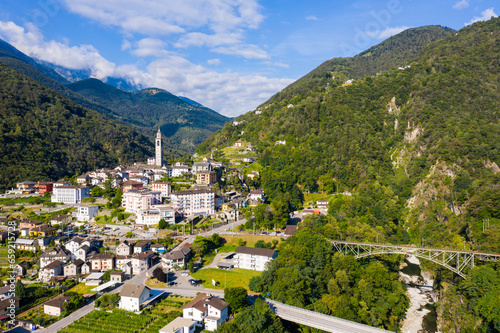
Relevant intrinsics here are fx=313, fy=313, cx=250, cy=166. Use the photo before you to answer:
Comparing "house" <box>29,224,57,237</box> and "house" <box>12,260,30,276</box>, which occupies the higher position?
"house" <box>29,224,57,237</box>

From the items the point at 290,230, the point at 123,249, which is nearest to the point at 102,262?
the point at 123,249

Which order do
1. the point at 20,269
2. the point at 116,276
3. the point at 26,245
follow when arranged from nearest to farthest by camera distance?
the point at 116,276 → the point at 20,269 → the point at 26,245

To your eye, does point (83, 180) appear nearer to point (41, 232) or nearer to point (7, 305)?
point (41, 232)

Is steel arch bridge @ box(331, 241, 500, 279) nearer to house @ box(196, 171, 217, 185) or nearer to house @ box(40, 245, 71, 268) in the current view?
house @ box(196, 171, 217, 185)

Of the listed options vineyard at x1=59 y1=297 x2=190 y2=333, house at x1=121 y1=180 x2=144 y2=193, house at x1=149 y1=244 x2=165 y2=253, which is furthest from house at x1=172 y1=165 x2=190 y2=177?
vineyard at x1=59 y1=297 x2=190 y2=333

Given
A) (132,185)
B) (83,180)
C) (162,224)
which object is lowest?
(162,224)

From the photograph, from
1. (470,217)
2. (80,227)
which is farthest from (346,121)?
(80,227)
